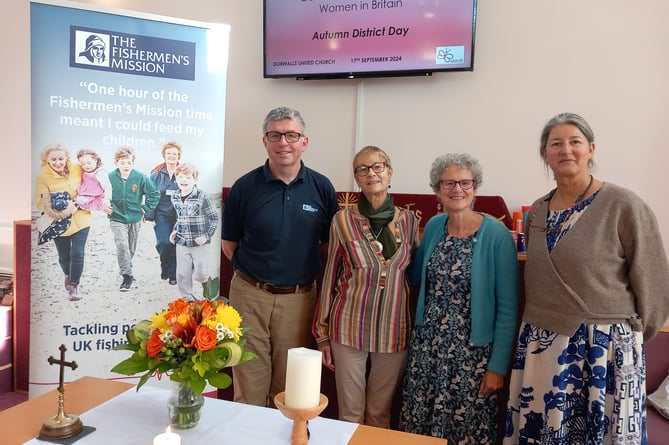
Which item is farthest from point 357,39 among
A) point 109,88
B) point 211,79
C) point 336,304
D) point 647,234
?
point 647,234

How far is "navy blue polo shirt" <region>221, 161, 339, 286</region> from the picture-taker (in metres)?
2.04

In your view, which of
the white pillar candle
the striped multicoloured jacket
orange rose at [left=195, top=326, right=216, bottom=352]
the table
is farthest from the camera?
the striped multicoloured jacket

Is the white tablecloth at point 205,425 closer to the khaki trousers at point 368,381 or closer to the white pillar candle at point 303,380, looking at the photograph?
the white pillar candle at point 303,380

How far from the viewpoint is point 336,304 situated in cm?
190

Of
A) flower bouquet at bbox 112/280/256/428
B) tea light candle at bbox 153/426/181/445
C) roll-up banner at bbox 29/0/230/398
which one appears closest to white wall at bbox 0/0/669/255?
roll-up banner at bbox 29/0/230/398

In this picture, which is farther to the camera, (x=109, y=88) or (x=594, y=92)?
(x=594, y=92)

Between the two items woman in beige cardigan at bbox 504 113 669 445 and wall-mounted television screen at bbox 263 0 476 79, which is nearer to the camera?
woman in beige cardigan at bbox 504 113 669 445

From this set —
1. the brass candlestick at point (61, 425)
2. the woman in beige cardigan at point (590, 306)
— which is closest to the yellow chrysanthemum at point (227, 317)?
the brass candlestick at point (61, 425)

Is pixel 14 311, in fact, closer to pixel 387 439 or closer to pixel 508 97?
pixel 387 439

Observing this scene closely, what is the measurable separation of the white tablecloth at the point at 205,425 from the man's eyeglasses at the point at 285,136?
107cm

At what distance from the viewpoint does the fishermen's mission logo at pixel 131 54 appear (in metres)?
2.12

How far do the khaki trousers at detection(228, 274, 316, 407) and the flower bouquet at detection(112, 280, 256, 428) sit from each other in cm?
76

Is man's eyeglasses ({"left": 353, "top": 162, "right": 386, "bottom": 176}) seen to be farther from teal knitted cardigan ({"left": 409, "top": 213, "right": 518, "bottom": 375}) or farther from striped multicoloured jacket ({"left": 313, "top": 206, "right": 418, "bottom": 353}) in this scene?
teal knitted cardigan ({"left": 409, "top": 213, "right": 518, "bottom": 375})

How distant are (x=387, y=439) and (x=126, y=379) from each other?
4.99 ft
